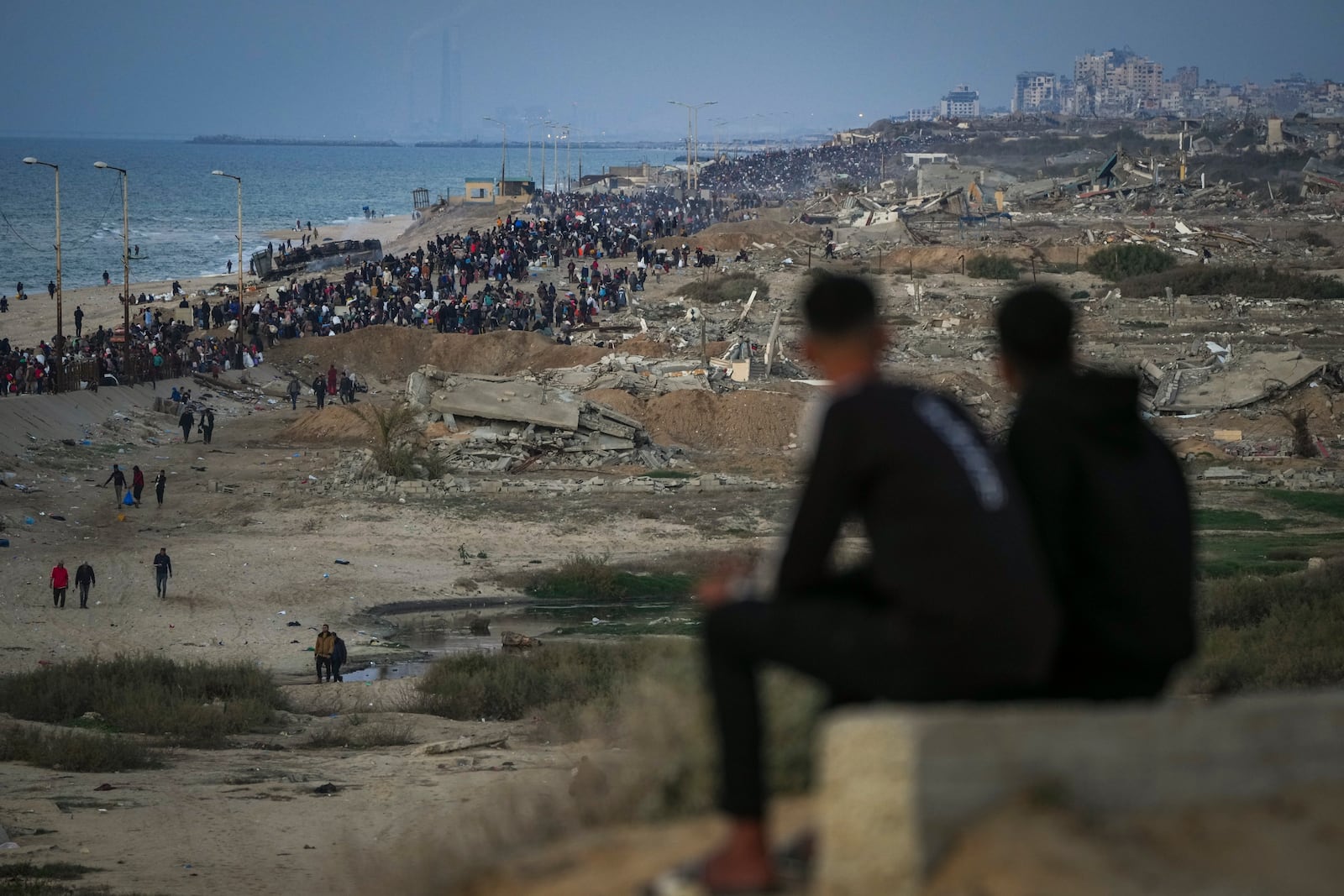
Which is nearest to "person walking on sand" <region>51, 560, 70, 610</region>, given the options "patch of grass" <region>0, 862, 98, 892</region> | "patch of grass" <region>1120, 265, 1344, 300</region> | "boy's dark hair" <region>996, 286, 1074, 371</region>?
"patch of grass" <region>0, 862, 98, 892</region>

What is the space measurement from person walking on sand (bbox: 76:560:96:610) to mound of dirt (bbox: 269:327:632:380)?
1873 centimetres

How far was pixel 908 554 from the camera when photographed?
109 inches

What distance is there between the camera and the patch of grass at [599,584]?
1898 cm

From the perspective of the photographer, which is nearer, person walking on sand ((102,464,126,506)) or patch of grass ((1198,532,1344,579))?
patch of grass ((1198,532,1344,579))

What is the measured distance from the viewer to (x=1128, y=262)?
2071 inches

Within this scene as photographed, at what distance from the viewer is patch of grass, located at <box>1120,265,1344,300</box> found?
4641cm

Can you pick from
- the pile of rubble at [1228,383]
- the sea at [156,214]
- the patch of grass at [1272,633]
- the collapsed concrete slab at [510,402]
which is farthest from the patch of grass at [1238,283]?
the sea at [156,214]

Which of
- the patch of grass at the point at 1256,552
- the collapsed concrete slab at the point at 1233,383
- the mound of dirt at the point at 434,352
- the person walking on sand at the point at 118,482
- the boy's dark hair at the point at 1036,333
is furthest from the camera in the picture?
the mound of dirt at the point at 434,352

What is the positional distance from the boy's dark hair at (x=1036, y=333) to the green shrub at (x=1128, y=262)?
49.7 m

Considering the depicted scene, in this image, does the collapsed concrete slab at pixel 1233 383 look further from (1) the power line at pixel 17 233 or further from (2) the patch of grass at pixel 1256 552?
(1) the power line at pixel 17 233

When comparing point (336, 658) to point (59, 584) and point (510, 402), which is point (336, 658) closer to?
point (59, 584)

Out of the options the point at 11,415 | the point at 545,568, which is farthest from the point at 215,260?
the point at 545,568

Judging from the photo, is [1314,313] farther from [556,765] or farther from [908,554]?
[908,554]

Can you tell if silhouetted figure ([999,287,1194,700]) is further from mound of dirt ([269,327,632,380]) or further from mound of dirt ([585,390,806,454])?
mound of dirt ([269,327,632,380])
